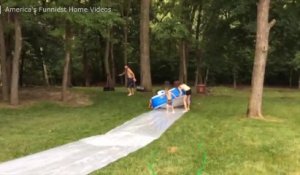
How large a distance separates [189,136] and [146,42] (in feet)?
43.5

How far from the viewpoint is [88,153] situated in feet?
32.2

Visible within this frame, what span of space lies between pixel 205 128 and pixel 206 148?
107 inches

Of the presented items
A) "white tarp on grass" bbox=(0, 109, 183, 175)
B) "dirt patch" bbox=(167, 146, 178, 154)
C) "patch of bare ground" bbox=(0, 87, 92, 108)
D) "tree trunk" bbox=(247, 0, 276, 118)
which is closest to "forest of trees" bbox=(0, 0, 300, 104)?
"patch of bare ground" bbox=(0, 87, 92, 108)

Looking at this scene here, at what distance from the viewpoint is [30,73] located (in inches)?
1351

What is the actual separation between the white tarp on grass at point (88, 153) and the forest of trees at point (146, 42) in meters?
6.61

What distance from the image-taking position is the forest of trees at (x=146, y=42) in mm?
19781

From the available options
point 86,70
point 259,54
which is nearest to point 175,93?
point 259,54

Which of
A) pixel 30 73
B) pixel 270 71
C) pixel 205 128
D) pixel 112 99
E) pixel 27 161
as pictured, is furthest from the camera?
pixel 270 71

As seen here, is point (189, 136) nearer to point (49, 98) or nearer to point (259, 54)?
point (259, 54)

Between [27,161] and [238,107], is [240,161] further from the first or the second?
[238,107]

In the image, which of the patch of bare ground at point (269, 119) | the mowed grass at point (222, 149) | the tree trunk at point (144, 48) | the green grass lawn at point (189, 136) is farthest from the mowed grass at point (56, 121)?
the patch of bare ground at point (269, 119)

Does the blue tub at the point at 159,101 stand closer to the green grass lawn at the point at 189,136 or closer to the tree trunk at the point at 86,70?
the green grass lawn at the point at 189,136

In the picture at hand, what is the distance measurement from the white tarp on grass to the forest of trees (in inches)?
260

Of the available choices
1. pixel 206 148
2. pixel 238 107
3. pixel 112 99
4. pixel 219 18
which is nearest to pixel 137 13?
pixel 219 18
